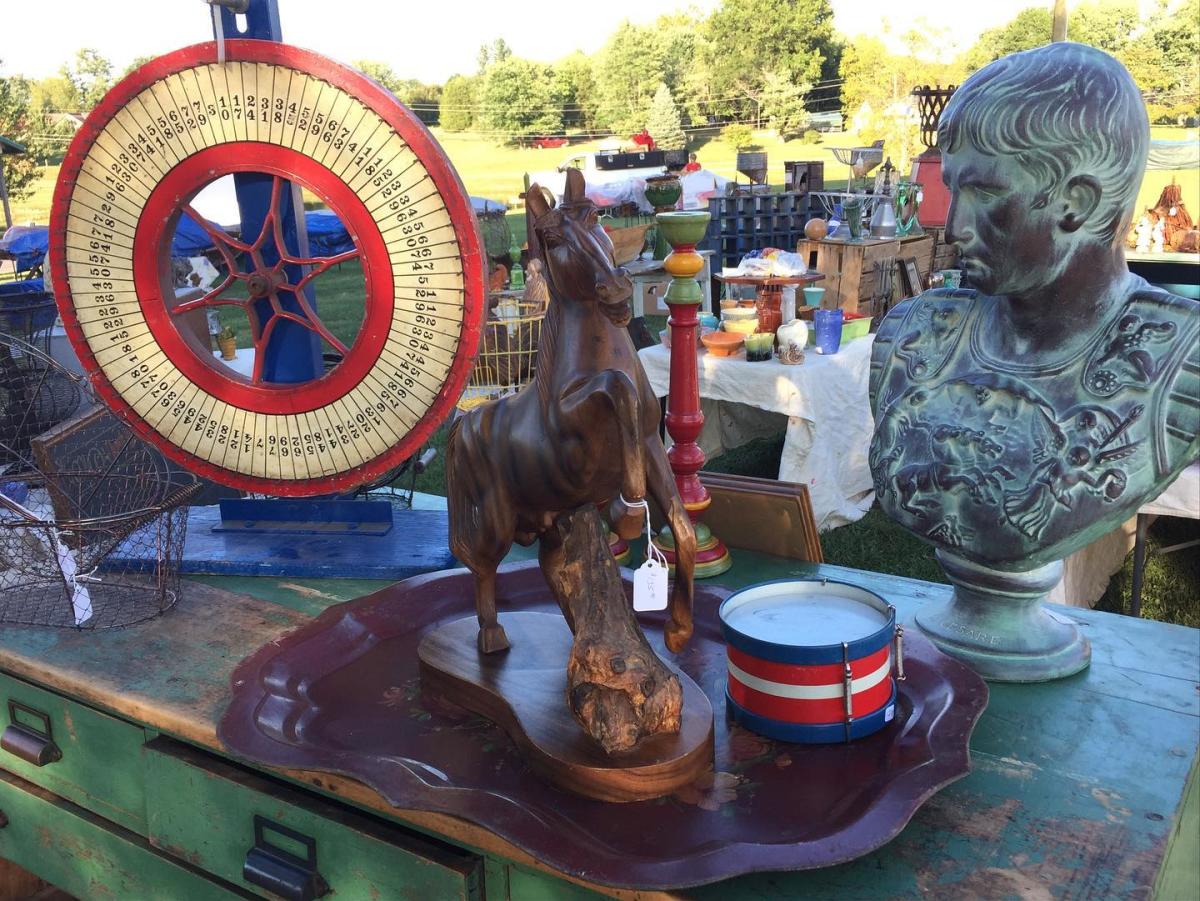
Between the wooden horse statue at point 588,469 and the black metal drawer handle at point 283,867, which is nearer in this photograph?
the wooden horse statue at point 588,469

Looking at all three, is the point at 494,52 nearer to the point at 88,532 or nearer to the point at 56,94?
the point at 56,94

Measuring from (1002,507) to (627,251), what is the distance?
5.56 meters

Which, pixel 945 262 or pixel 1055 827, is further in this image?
pixel 945 262

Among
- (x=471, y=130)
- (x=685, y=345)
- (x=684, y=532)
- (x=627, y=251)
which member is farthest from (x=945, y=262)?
(x=471, y=130)

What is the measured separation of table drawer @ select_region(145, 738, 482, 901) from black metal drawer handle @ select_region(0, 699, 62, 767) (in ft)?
0.56

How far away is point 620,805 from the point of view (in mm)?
716

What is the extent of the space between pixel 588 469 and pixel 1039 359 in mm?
414

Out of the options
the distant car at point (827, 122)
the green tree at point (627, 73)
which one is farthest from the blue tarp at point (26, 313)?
the green tree at point (627, 73)

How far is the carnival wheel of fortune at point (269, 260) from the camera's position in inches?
41.1

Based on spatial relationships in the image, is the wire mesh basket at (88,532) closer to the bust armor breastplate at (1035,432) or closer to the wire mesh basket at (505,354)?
the bust armor breastplate at (1035,432)

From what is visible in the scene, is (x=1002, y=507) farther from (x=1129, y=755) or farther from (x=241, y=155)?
(x=241, y=155)

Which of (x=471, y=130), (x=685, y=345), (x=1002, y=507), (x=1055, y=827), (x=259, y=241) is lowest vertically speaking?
(x=1055, y=827)

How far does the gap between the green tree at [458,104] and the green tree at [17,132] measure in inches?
550

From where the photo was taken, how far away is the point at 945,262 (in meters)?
4.15
